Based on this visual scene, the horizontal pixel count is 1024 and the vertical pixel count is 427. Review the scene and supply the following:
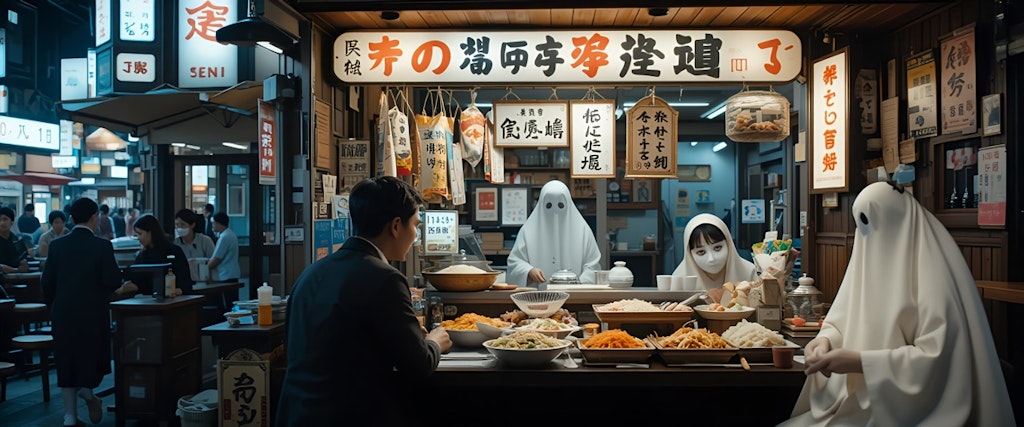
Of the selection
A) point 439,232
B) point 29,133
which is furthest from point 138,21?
point 29,133

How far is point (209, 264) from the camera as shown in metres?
7.71

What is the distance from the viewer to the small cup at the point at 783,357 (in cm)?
303

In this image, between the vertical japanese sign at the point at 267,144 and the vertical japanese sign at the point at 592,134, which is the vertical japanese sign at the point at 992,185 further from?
the vertical japanese sign at the point at 267,144

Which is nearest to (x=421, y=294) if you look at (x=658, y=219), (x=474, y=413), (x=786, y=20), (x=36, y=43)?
(x=474, y=413)

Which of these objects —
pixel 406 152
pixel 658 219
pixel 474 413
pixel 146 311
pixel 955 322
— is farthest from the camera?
pixel 658 219

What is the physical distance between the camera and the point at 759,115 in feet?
15.3

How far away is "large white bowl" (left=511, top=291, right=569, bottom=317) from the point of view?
12.7ft

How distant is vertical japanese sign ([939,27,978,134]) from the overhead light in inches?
241

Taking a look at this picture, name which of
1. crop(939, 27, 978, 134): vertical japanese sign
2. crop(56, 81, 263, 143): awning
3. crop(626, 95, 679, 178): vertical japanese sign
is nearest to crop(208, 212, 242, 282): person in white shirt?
crop(56, 81, 263, 143): awning

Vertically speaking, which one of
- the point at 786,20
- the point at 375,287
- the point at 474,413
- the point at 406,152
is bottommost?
the point at 474,413

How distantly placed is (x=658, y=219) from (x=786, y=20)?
23.9 feet

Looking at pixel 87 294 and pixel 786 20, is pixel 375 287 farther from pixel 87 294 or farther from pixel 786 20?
pixel 87 294

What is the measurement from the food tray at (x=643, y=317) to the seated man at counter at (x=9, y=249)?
27.0 ft

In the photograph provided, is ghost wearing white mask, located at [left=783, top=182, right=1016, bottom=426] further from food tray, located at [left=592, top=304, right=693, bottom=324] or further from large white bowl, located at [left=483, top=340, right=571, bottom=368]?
large white bowl, located at [left=483, top=340, right=571, bottom=368]
